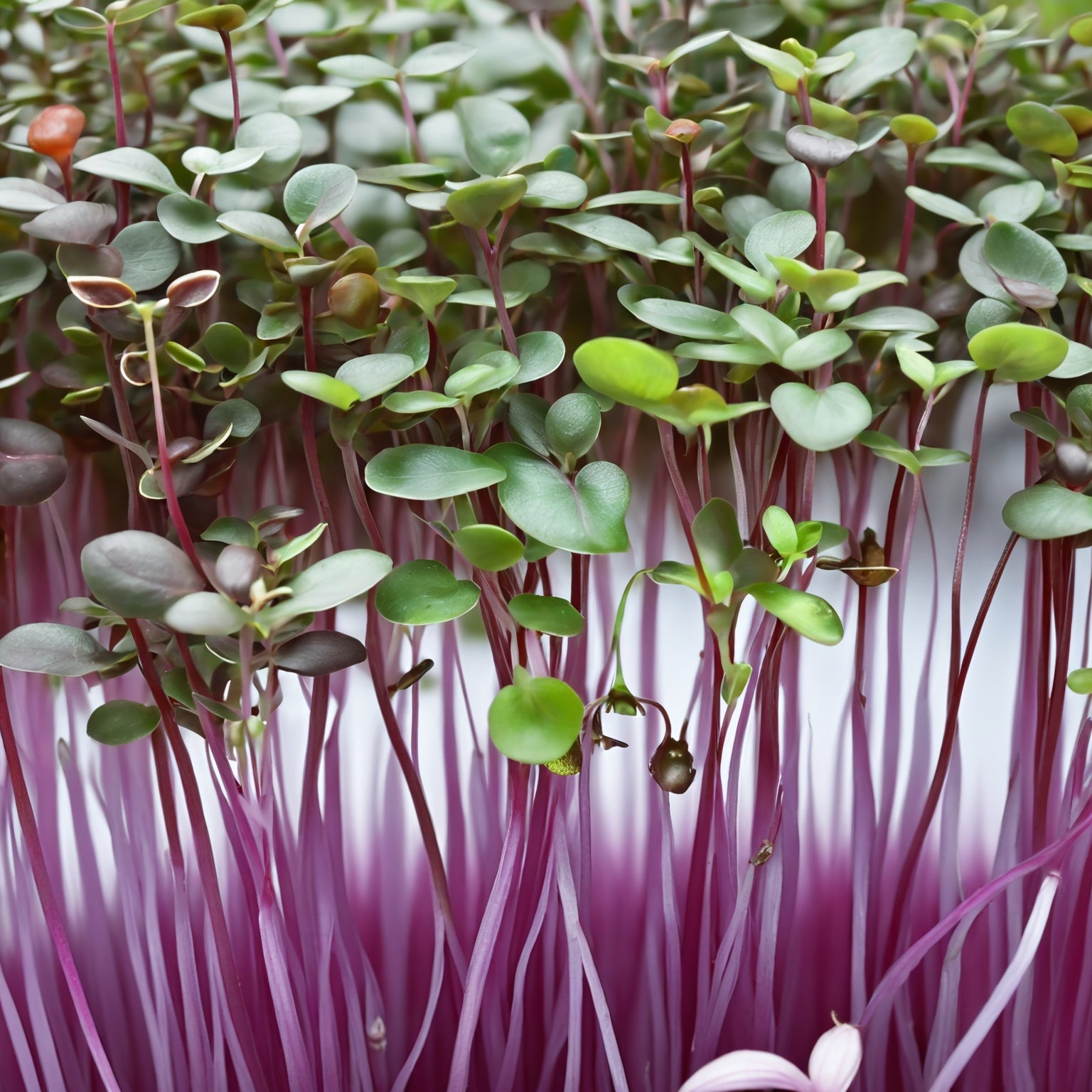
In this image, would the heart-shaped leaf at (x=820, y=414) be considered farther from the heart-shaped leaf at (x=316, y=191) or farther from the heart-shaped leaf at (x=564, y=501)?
the heart-shaped leaf at (x=316, y=191)

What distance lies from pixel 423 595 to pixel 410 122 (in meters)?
0.42

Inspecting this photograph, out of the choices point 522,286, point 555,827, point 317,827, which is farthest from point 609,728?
point 522,286

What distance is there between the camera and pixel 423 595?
1.92ft

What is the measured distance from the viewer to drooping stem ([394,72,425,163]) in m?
0.71

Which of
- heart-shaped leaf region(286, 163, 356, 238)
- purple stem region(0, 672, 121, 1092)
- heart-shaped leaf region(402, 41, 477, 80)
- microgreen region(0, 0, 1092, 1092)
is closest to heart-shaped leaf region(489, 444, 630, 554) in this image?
microgreen region(0, 0, 1092, 1092)

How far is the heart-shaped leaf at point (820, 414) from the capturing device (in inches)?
20.1

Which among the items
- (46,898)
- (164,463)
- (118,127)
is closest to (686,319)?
(164,463)

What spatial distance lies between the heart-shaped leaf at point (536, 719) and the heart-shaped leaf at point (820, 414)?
0.70ft

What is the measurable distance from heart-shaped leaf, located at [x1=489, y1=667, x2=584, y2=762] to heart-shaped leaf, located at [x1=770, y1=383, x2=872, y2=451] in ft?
0.70

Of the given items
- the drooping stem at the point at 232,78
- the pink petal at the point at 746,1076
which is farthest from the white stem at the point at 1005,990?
the drooping stem at the point at 232,78

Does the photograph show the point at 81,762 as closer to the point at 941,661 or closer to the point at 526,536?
the point at 526,536

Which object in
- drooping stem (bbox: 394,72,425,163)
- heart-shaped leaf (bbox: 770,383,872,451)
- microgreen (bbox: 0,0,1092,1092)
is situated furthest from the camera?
drooping stem (bbox: 394,72,425,163)

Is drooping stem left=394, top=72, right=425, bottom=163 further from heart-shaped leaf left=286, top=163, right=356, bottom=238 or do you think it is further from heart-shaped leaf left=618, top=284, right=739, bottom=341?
heart-shaped leaf left=618, top=284, right=739, bottom=341

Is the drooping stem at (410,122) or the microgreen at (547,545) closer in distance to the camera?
the microgreen at (547,545)
